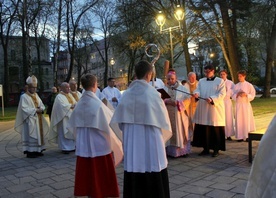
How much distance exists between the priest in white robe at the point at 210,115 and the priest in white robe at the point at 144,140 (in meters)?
3.55

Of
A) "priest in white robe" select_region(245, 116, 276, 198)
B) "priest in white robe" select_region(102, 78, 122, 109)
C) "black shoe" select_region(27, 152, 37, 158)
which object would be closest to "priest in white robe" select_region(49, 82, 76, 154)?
"black shoe" select_region(27, 152, 37, 158)

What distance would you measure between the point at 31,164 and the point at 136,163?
174 inches

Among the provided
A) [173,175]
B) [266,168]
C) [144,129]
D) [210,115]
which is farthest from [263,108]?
[266,168]

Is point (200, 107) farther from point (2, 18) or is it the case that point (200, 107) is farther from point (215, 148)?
point (2, 18)

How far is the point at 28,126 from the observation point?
8383 millimetres

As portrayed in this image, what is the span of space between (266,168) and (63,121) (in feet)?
26.3

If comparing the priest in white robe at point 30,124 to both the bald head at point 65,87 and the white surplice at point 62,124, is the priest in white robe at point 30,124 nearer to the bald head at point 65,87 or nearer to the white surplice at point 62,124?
the white surplice at point 62,124

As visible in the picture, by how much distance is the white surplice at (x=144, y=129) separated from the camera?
381 centimetres

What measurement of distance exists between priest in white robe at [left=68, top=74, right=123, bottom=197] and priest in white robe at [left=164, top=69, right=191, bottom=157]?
9.37ft

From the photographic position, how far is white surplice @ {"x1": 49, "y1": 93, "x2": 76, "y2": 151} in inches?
343

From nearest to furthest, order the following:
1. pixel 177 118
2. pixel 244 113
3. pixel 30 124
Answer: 1. pixel 177 118
2. pixel 30 124
3. pixel 244 113

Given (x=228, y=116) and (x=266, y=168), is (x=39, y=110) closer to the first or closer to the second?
(x=228, y=116)

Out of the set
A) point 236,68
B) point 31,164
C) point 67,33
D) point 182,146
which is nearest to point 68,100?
point 31,164

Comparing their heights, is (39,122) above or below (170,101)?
below
